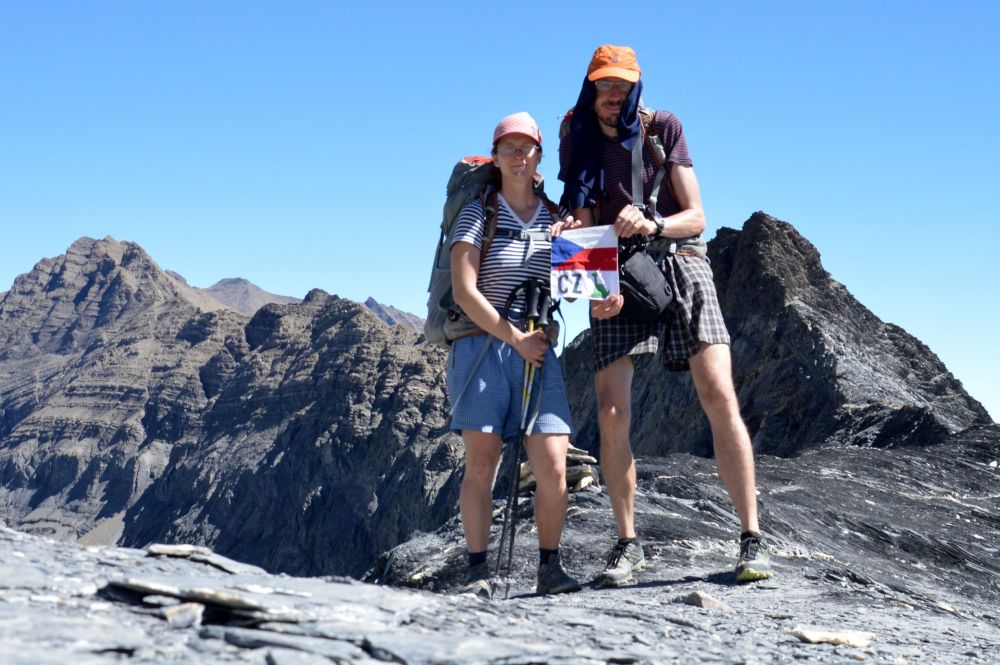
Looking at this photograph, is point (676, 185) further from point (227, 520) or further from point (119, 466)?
point (119, 466)

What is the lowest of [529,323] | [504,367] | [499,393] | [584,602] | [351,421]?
[584,602]

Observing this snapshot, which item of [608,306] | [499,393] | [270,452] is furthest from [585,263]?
Result: [270,452]

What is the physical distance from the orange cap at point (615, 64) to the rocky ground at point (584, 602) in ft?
8.17

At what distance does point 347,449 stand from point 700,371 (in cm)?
12479

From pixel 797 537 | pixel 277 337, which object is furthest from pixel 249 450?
pixel 797 537

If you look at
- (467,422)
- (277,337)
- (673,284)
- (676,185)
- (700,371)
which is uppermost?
(277,337)

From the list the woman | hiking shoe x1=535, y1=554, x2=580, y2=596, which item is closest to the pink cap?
the woman

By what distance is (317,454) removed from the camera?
134625 mm

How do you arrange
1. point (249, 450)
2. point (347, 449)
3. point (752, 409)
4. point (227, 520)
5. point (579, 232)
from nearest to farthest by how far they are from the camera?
point (579, 232) → point (752, 409) → point (347, 449) → point (227, 520) → point (249, 450)

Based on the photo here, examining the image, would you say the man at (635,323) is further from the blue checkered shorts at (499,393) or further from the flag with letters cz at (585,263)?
the blue checkered shorts at (499,393)

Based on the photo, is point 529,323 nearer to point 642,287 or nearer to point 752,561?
point 642,287

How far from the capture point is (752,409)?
2195 centimetres

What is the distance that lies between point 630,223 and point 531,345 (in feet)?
2.49

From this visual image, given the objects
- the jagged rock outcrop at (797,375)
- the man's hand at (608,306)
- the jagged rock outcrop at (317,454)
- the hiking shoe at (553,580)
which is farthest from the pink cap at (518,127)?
the jagged rock outcrop at (317,454)
